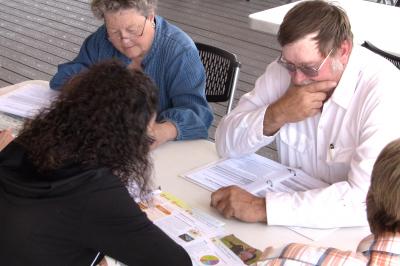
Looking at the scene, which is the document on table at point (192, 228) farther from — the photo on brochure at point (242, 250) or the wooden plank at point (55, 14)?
the wooden plank at point (55, 14)

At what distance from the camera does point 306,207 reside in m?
1.62

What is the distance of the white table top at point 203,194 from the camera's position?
1.56 metres

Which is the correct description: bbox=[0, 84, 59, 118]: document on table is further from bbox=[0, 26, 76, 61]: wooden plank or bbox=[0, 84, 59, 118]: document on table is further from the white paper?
bbox=[0, 26, 76, 61]: wooden plank

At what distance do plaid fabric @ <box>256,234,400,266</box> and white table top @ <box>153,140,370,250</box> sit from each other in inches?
16.7

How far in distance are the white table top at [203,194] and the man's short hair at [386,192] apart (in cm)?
52

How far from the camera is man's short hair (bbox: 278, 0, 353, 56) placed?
5.53 ft

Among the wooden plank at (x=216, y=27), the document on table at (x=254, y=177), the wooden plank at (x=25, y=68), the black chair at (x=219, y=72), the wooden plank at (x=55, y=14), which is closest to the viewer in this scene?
the document on table at (x=254, y=177)

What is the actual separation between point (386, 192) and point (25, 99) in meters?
1.65

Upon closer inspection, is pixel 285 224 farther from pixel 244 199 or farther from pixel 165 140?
pixel 165 140

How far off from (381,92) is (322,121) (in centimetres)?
23

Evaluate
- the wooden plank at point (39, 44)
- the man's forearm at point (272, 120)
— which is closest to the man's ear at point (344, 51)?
the man's forearm at point (272, 120)

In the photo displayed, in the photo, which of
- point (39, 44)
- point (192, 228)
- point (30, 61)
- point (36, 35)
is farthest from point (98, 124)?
point (36, 35)

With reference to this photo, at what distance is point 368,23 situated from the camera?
3367mm

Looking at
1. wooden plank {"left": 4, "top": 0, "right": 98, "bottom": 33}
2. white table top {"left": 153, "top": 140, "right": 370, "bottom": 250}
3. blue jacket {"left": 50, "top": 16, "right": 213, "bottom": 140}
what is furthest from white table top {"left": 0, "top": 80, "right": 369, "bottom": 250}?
wooden plank {"left": 4, "top": 0, "right": 98, "bottom": 33}
